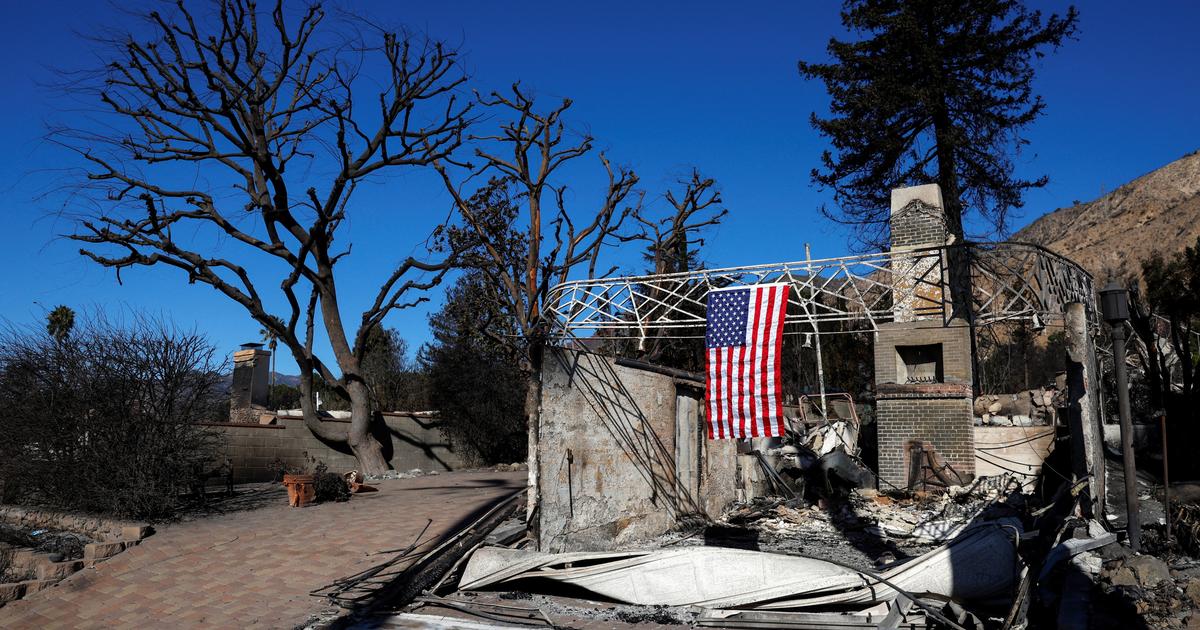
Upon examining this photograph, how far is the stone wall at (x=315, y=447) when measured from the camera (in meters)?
17.5

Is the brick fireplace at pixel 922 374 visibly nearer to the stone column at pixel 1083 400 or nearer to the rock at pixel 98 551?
the stone column at pixel 1083 400

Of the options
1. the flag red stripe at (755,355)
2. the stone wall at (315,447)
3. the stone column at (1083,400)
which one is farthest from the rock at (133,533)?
the stone column at (1083,400)

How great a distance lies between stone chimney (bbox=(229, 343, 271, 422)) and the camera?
20984mm

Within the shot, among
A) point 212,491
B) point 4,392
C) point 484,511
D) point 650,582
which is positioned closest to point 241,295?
point 212,491

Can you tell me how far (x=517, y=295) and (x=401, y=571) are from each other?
13.3 m

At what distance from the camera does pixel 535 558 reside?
874 centimetres

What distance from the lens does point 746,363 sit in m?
10.2

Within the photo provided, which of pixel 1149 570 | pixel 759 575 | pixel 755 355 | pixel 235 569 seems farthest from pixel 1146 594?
pixel 235 569

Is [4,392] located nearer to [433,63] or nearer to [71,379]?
[71,379]

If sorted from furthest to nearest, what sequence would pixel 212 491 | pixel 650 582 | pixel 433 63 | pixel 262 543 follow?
pixel 433 63
pixel 212 491
pixel 262 543
pixel 650 582

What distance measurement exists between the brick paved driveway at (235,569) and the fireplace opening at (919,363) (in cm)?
734

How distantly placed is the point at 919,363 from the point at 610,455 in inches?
248

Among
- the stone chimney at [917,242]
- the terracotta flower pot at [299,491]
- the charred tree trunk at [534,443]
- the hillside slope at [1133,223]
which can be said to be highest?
the hillside slope at [1133,223]

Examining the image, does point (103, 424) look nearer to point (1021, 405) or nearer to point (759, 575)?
point (759, 575)
